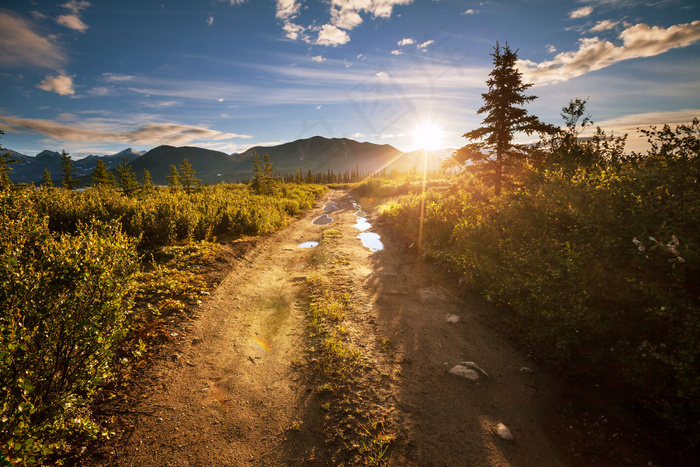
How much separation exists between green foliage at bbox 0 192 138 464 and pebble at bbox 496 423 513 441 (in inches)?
235

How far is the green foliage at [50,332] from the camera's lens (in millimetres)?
2834

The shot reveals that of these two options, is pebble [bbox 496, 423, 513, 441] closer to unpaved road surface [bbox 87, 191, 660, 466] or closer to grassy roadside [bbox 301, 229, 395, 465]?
unpaved road surface [bbox 87, 191, 660, 466]

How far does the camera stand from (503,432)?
4.28 meters

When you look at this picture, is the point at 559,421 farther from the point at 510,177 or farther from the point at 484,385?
the point at 510,177

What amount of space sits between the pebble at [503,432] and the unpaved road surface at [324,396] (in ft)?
0.22

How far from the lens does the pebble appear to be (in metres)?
4.20

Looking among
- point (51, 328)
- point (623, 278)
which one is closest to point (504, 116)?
point (623, 278)

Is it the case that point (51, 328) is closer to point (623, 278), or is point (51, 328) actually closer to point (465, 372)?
point (465, 372)

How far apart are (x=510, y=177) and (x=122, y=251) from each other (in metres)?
16.4

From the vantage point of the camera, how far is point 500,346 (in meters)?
6.44

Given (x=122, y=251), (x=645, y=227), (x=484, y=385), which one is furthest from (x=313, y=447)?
(x=645, y=227)

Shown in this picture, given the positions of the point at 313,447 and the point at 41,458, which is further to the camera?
the point at 313,447

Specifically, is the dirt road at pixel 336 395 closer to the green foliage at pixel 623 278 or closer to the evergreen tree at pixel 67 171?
the green foliage at pixel 623 278

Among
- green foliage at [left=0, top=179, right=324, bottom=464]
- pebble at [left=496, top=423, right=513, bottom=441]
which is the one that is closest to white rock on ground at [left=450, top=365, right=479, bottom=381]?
pebble at [left=496, top=423, right=513, bottom=441]
